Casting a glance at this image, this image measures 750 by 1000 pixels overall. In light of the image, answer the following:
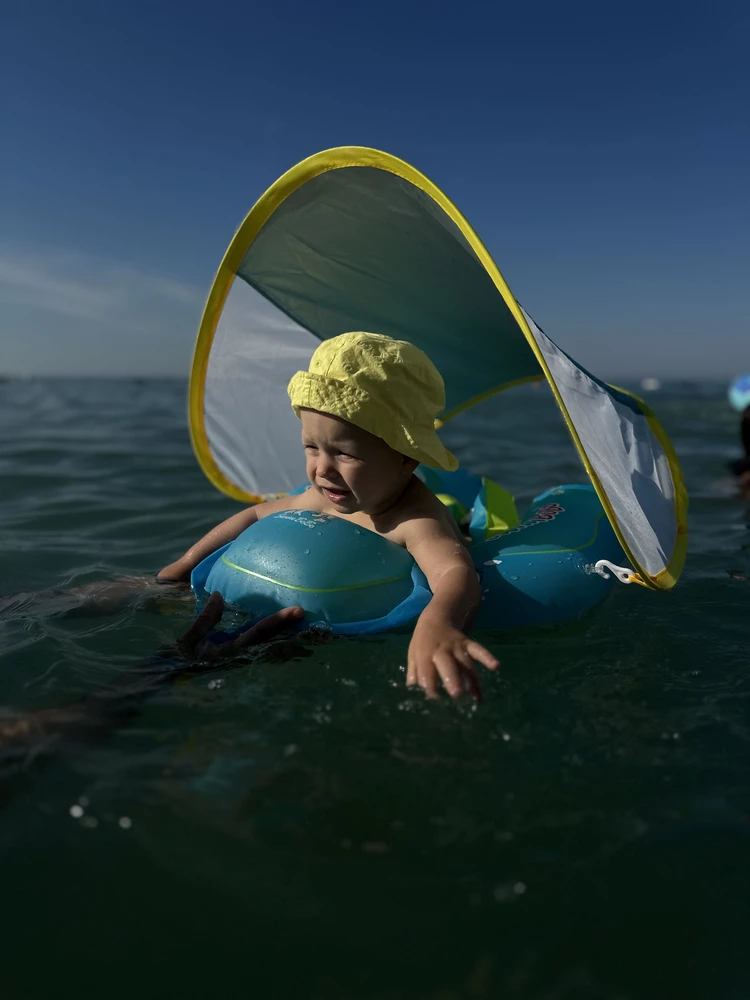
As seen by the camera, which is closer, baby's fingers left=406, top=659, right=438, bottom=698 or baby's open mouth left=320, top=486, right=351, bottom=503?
baby's fingers left=406, top=659, right=438, bottom=698

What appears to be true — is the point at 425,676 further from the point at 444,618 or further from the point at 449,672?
the point at 444,618

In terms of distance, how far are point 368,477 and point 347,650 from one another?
25.5 inches

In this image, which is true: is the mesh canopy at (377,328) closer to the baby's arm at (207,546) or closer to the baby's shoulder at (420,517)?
the baby's shoulder at (420,517)

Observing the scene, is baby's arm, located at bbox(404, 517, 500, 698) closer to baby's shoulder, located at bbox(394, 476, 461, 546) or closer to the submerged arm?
baby's shoulder, located at bbox(394, 476, 461, 546)

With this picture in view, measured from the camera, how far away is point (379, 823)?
6.11ft

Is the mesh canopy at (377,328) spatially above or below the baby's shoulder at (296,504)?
above

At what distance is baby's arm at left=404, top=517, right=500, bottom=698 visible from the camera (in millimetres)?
2037

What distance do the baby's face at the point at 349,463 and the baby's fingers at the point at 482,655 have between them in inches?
34.9

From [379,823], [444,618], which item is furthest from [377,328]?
[379,823]

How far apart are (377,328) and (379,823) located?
2943mm

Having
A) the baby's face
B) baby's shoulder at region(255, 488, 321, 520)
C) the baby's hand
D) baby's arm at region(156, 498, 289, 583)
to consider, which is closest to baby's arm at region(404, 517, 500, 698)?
the baby's hand

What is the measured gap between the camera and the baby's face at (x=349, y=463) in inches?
108

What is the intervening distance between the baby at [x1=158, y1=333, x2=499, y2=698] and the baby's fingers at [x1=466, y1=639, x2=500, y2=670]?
0.31 meters

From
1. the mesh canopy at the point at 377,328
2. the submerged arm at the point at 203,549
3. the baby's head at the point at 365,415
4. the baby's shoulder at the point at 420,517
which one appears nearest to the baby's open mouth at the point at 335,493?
the baby's head at the point at 365,415
